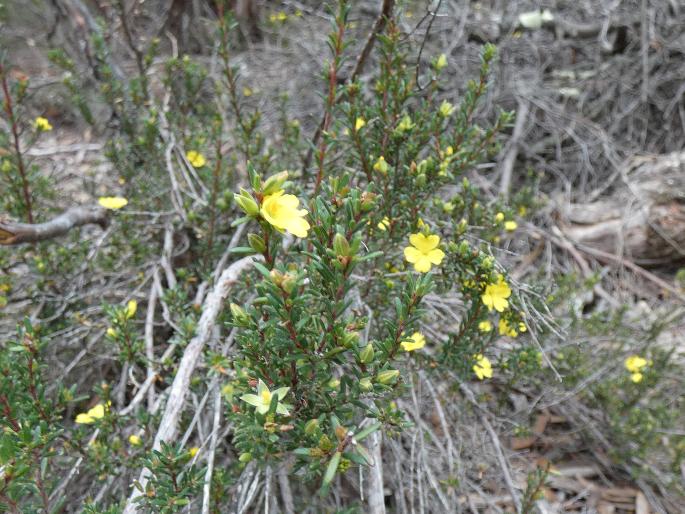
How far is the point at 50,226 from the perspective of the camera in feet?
6.79

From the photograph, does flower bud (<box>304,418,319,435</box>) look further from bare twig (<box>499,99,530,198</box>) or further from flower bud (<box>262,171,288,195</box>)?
bare twig (<box>499,99,530,198</box>)

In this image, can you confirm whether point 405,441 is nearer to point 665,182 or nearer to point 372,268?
point 372,268

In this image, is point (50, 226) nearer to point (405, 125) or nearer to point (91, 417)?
point (91, 417)

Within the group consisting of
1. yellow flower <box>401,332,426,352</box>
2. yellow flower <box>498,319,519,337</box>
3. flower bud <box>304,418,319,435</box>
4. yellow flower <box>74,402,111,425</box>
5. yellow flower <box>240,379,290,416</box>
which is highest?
yellow flower <box>240,379,290,416</box>

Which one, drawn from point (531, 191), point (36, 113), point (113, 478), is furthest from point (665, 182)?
point (36, 113)

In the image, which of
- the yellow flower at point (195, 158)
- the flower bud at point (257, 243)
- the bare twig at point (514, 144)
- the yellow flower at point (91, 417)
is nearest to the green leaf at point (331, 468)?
the flower bud at point (257, 243)

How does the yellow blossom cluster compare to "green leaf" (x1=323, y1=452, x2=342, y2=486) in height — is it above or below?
below

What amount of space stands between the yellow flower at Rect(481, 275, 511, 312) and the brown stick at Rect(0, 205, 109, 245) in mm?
1865

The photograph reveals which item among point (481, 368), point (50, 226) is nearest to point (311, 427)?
point (481, 368)

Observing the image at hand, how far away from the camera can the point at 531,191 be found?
3189mm

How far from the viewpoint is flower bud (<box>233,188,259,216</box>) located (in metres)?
0.97

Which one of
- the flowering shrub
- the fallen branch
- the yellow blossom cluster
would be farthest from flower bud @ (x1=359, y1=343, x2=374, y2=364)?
the yellow blossom cluster

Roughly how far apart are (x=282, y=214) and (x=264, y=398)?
1.46 ft

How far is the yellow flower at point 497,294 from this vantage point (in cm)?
159
